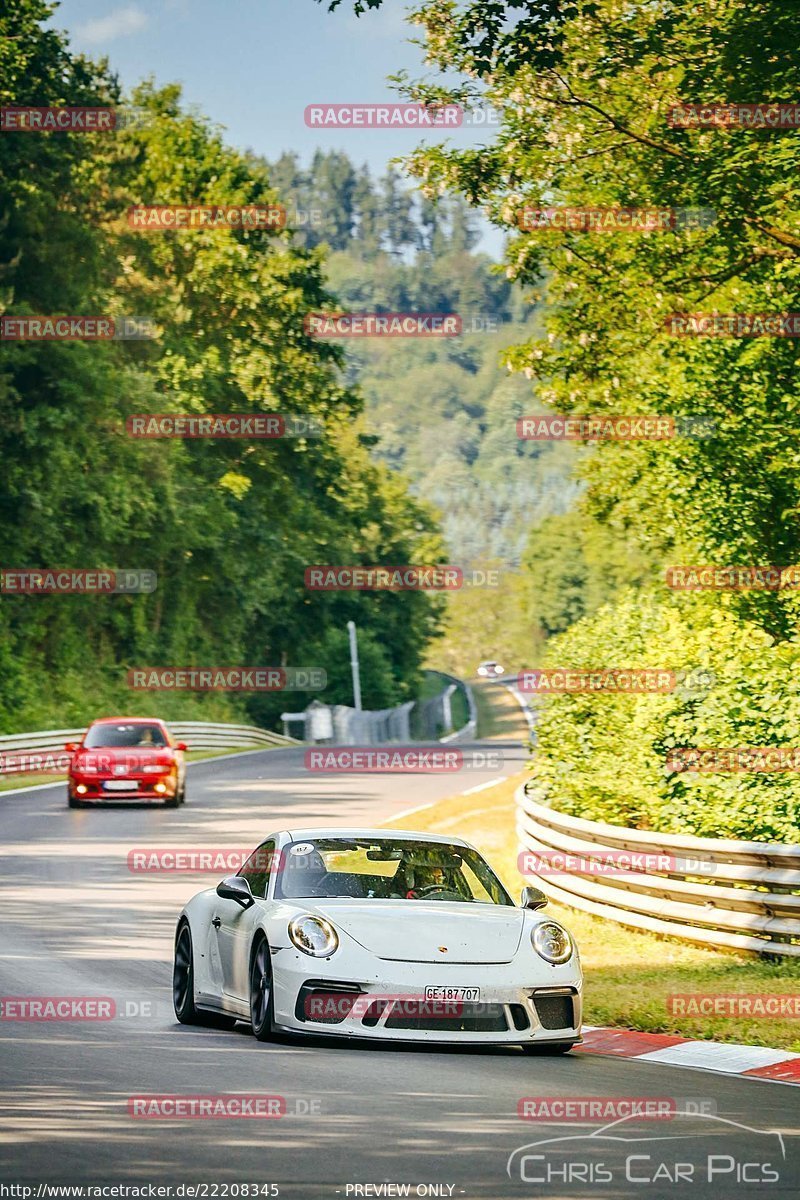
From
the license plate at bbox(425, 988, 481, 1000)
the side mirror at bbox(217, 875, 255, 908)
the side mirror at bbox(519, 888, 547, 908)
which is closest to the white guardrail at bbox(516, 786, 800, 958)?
the side mirror at bbox(519, 888, 547, 908)

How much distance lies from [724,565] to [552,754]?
4.82 meters

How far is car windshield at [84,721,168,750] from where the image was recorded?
1250 inches

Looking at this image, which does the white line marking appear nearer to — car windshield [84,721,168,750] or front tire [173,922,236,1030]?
car windshield [84,721,168,750]

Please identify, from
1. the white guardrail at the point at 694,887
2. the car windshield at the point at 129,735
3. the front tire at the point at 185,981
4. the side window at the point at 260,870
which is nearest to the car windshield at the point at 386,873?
the side window at the point at 260,870

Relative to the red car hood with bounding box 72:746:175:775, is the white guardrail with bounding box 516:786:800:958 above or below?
above

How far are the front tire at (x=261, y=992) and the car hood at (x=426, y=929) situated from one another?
40 cm

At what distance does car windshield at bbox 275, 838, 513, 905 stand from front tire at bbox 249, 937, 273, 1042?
1.42 ft

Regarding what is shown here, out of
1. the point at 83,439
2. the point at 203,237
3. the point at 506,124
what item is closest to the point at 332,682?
the point at 203,237

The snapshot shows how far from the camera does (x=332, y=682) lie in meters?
90.9

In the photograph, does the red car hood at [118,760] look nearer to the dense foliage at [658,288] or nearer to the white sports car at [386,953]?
the dense foliage at [658,288]

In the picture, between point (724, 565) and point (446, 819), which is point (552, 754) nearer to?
point (724, 565)

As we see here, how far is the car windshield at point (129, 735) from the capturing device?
1250 inches

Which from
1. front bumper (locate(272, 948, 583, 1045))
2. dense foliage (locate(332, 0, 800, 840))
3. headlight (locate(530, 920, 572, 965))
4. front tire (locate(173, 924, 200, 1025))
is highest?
dense foliage (locate(332, 0, 800, 840))

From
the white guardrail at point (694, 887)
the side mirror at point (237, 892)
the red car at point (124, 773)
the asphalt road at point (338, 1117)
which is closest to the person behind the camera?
the asphalt road at point (338, 1117)
